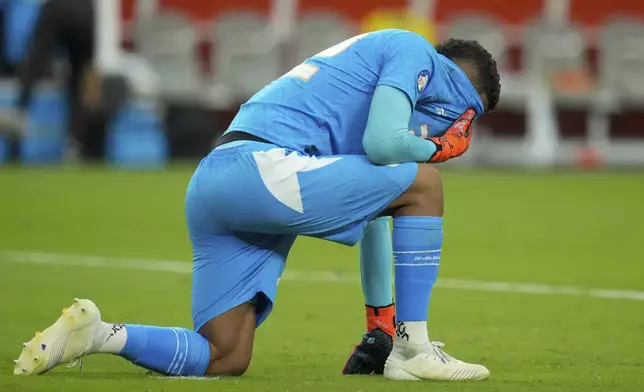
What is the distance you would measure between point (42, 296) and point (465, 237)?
413 cm

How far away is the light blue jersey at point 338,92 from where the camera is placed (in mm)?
4941

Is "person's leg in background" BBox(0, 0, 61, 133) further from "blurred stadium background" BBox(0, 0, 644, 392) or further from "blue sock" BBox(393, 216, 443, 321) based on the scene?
"blue sock" BBox(393, 216, 443, 321)

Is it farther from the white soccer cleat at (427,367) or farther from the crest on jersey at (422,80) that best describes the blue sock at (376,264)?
the crest on jersey at (422,80)

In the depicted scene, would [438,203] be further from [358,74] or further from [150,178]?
[150,178]

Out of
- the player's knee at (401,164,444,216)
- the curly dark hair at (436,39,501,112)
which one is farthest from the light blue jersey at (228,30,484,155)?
the player's knee at (401,164,444,216)

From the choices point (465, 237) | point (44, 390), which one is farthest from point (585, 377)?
point (465, 237)

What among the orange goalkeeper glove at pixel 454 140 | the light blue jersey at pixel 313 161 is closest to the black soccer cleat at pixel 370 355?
the light blue jersey at pixel 313 161

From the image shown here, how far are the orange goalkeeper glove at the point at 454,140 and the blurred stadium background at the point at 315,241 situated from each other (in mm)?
828

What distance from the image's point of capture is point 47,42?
1694 centimetres

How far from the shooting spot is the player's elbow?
15.8ft

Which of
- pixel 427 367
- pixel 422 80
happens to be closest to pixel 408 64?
pixel 422 80

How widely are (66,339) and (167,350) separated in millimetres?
382

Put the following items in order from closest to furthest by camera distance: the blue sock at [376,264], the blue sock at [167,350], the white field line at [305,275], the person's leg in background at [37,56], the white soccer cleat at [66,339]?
the white soccer cleat at [66,339] < the blue sock at [167,350] < the blue sock at [376,264] < the white field line at [305,275] < the person's leg in background at [37,56]

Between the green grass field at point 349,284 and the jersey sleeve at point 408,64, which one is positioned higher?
the jersey sleeve at point 408,64
